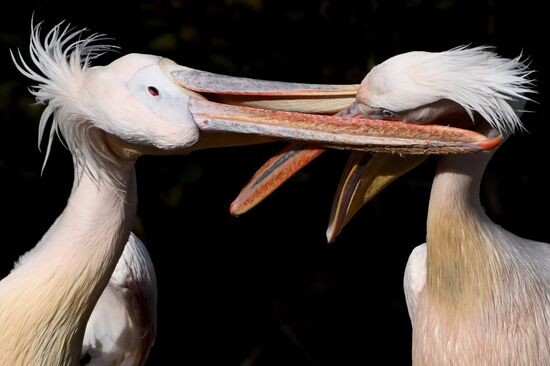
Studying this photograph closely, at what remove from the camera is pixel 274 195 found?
482 cm

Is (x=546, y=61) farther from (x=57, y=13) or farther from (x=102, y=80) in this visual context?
(x=102, y=80)

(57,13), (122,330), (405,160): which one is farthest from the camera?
(57,13)

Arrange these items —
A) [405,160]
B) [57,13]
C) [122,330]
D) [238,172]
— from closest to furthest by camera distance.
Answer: [405,160], [122,330], [57,13], [238,172]

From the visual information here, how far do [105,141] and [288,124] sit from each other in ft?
1.37

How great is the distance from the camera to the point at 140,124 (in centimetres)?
247

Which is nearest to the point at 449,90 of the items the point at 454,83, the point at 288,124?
the point at 454,83

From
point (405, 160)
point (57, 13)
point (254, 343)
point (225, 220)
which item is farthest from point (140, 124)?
point (254, 343)

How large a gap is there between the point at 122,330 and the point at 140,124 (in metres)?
0.89

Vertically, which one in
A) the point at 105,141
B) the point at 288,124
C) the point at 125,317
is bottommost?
the point at 125,317

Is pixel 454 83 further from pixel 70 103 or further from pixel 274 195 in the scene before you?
pixel 274 195

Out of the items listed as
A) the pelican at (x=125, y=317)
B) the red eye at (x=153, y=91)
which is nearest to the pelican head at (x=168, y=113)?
the red eye at (x=153, y=91)

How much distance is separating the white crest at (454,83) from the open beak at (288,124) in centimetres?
6

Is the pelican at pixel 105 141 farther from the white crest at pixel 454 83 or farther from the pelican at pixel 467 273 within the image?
the pelican at pixel 467 273

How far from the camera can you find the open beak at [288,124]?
255cm
